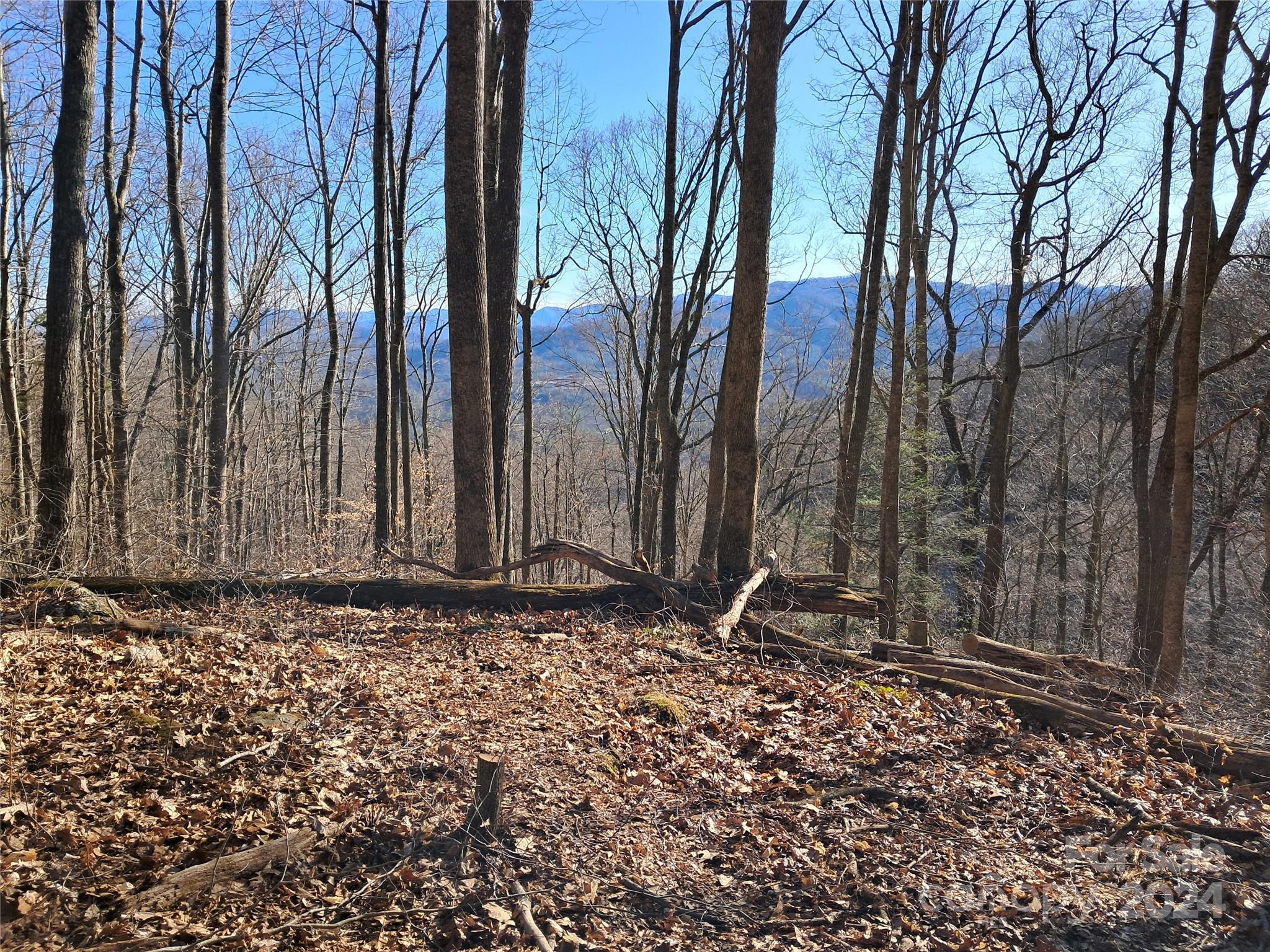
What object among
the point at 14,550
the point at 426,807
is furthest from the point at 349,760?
the point at 14,550

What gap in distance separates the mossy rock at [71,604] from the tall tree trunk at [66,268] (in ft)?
9.64

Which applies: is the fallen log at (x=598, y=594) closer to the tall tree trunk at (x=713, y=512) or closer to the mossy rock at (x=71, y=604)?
the tall tree trunk at (x=713, y=512)

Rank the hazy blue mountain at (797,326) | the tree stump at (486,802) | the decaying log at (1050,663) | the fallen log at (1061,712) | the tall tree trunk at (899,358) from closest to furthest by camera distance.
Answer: the tree stump at (486,802) < the fallen log at (1061,712) < the decaying log at (1050,663) < the tall tree trunk at (899,358) < the hazy blue mountain at (797,326)

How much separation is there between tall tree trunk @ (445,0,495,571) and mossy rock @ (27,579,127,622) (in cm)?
357

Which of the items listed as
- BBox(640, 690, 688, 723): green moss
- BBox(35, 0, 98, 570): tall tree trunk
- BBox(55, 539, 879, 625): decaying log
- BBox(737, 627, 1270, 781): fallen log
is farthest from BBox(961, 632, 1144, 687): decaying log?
BBox(35, 0, 98, 570): tall tree trunk

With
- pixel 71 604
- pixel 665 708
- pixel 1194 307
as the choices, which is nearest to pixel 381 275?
pixel 71 604

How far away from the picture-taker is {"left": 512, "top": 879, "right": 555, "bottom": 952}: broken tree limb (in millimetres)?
2910

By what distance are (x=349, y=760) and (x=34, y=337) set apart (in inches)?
713

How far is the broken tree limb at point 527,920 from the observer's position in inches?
115

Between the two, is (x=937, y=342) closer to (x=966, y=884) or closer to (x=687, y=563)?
(x=687, y=563)

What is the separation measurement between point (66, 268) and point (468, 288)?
4.92m

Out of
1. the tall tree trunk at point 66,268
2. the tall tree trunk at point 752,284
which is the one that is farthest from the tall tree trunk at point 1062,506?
the tall tree trunk at point 66,268

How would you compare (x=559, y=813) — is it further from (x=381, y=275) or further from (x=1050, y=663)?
(x=381, y=275)

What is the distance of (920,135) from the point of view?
14.3 m
